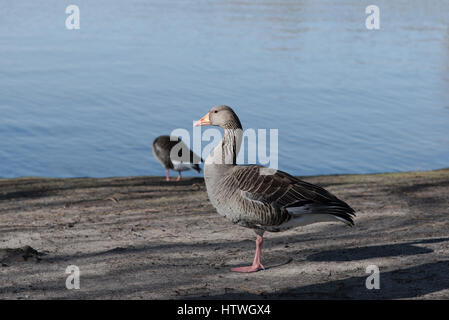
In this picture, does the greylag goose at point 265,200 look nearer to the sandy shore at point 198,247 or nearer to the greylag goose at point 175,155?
the sandy shore at point 198,247

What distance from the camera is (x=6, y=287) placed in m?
7.05

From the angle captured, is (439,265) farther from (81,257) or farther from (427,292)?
(81,257)

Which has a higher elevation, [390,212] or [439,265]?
[390,212]

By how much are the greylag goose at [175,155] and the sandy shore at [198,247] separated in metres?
2.10

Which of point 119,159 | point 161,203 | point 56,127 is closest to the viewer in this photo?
point 161,203

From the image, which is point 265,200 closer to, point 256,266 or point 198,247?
point 256,266

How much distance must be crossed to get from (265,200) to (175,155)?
8.28 metres

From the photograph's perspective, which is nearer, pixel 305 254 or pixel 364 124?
pixel 305 254

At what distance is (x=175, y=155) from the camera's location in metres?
15.1

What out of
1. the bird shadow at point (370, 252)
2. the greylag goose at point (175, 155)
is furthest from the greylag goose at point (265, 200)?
the greylag goose at point (175, 155)

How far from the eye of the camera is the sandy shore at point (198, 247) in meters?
6.88

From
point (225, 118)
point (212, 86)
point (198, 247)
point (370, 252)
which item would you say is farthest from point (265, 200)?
point (212, 86)

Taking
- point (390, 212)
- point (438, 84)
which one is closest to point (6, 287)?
point (390, 212)

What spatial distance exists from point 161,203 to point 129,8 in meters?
45.2
